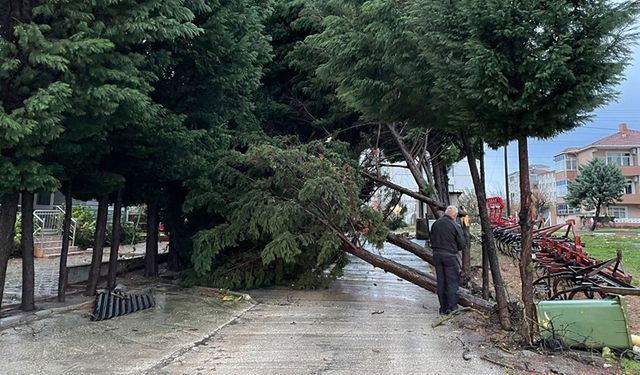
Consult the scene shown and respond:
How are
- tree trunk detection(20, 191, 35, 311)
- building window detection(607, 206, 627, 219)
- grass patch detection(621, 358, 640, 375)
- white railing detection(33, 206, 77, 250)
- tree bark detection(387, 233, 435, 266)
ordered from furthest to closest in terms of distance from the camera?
building window detection(607, 206, 627, 219) < white railing detection(33, 206, 77, 250) < tree bark detection(387, 233, 435, 266) < tree trunk detection(20, 191, 35, 311) < grass patch detection(621, 358, 640, 375)

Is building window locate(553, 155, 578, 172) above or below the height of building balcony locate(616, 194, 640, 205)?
above

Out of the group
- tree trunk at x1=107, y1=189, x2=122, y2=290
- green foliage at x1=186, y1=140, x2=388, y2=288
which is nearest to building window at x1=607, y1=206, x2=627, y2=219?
green foliage at x1=186, y1=140, x2=388, y2=288

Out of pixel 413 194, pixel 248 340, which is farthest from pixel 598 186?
pixel 248 340

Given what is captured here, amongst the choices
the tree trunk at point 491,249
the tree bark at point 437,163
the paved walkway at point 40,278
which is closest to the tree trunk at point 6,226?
the paved walkway at point 40,278

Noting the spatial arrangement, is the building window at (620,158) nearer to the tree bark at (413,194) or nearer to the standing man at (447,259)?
the tree bark at (413,194)

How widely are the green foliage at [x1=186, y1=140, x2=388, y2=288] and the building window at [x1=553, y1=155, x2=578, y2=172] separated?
56217mm

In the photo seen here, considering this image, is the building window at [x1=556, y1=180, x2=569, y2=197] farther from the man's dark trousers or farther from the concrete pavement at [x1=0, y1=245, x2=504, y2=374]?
the man's dark trousers

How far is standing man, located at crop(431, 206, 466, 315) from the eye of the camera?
705cm

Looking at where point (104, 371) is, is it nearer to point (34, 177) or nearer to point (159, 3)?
point (34, 177)

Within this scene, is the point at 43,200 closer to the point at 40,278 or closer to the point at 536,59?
the point at 40,278

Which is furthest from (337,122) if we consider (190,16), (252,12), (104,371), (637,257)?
(637,257)

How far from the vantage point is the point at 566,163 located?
58.3 meters

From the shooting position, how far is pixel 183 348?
526cm

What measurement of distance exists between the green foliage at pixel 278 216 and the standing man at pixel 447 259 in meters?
1.32
